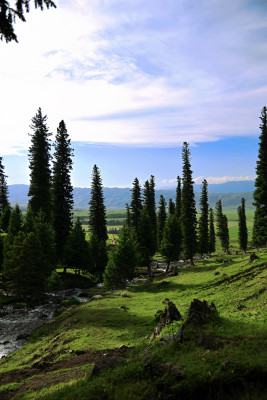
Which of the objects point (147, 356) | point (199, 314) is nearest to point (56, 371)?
point (147, 356)

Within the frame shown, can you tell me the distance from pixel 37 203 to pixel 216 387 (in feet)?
148

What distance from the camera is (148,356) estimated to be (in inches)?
413

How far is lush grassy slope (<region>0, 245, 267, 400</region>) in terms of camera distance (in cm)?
825

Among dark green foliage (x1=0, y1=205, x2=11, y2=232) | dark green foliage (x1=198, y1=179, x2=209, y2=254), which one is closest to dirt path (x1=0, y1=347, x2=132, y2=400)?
dark green foliage (x1=0, y1=205, x2=11, y2=232)

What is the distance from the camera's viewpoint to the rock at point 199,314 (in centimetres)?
1235

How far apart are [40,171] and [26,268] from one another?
20607 millimetres

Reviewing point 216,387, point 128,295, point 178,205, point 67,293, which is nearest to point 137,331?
point 216,387

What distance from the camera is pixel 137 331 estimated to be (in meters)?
19.8

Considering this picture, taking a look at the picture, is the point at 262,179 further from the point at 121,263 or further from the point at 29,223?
the point at 29,223

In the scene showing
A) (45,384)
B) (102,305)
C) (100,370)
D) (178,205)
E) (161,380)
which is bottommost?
(102,305)

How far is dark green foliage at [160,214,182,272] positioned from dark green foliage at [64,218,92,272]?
51.4ft

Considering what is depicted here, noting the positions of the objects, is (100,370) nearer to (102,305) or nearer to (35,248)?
(102,305)

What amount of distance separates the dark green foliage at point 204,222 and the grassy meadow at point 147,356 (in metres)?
45.4

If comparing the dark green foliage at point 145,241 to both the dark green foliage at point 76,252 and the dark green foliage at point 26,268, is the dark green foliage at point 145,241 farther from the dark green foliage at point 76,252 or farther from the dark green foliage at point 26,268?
the dark green foliage at point 26,268
